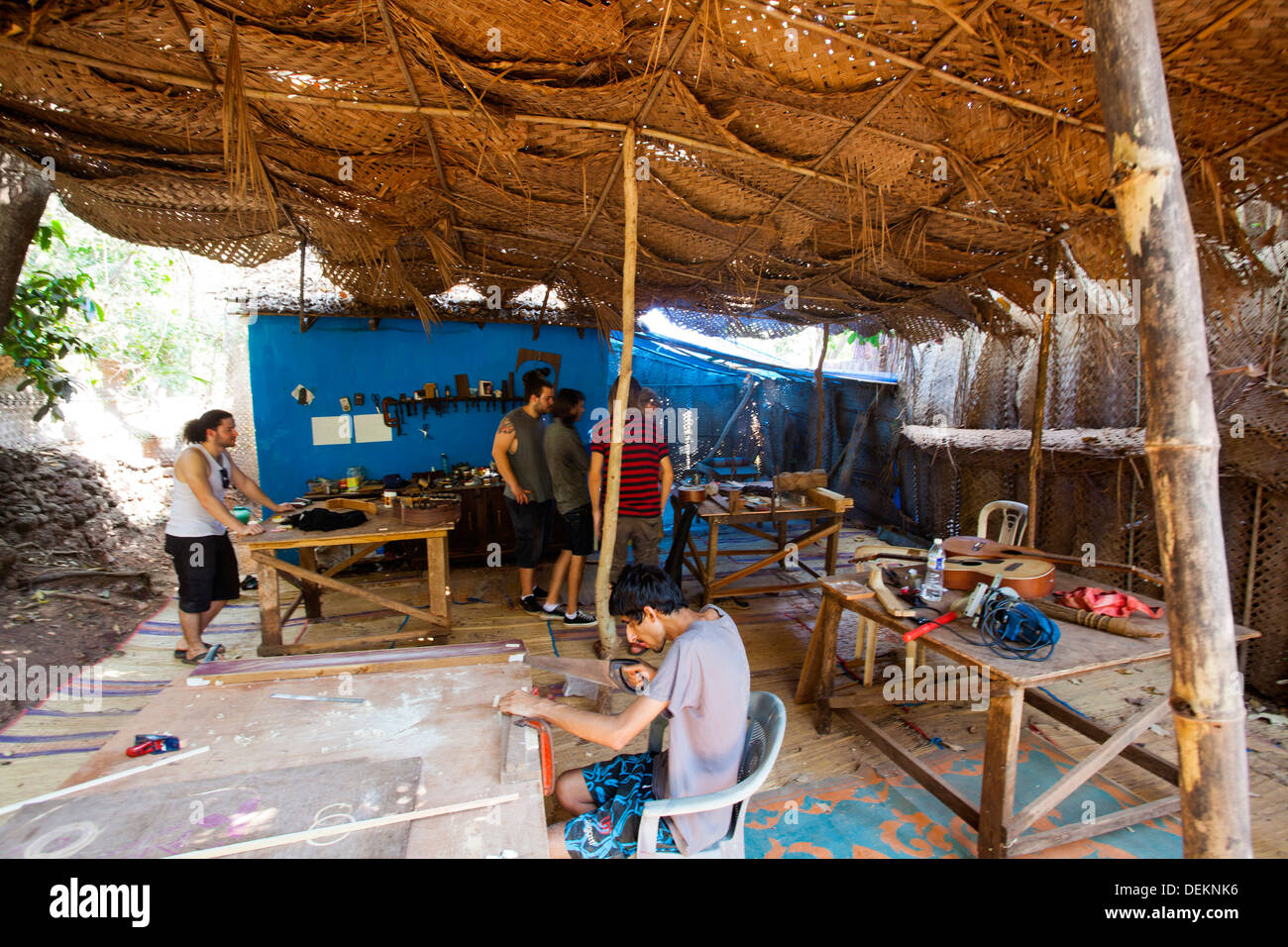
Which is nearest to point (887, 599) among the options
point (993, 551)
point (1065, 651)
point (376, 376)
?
point (1065, 651)

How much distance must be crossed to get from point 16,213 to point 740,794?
5741 mm

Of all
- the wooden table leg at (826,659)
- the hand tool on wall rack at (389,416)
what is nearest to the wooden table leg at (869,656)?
the wooden table leg at (826,659)

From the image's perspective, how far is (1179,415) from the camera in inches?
48.0

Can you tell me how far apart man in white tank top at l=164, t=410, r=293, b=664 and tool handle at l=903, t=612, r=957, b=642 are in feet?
13.9

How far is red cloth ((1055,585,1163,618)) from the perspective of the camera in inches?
117

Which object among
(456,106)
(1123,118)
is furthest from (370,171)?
(1123,118)

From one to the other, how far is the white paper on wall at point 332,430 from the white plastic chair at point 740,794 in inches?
256

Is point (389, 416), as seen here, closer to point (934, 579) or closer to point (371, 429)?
point (371, 429)

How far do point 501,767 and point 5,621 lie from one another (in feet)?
18.8

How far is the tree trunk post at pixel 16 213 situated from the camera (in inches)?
152

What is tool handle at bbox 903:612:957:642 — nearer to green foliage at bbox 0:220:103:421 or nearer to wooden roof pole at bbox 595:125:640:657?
wooden roof pole at bbox 595:125:640:657

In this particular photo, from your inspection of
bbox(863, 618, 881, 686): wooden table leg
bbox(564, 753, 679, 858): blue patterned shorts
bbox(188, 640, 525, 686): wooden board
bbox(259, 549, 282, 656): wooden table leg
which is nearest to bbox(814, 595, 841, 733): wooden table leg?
bbox(863, 618, 881, 686): wooden table leg

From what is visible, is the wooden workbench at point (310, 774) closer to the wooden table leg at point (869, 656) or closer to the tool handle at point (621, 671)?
the tool handle at point (621, 671)

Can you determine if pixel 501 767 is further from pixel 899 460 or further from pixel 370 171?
pixel 899 460
